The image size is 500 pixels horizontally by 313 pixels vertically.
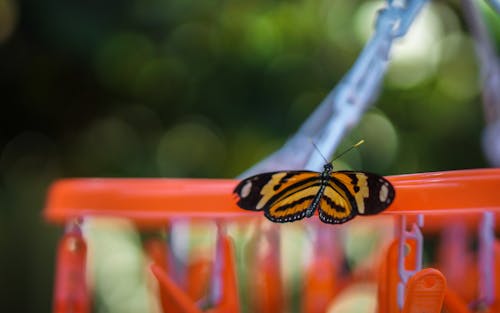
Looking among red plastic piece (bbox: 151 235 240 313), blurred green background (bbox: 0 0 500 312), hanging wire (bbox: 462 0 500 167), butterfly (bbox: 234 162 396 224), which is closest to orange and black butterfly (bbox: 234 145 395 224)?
butterfly (bbox: 234 162 396 224)

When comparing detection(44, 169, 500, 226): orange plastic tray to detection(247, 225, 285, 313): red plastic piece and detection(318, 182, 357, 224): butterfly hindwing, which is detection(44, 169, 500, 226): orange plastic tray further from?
detection(247, 225, 285, 313): red plastic piece

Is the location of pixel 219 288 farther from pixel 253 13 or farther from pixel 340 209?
pixel 253 13

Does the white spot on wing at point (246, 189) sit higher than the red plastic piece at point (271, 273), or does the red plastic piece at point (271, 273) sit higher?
the white spot on wing at point (246, 189)

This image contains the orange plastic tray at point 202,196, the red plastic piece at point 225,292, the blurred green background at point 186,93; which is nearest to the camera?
the orange plastic tray at point 202,196

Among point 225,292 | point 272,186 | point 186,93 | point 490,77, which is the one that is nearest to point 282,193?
point 272,186

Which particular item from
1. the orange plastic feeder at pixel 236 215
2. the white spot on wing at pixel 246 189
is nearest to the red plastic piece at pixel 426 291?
the orange plastic feeder at pixel 236 215

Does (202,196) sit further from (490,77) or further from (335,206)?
(490,77)

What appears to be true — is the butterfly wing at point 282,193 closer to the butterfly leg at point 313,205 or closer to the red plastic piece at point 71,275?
the butterfly leg at point 313,205
